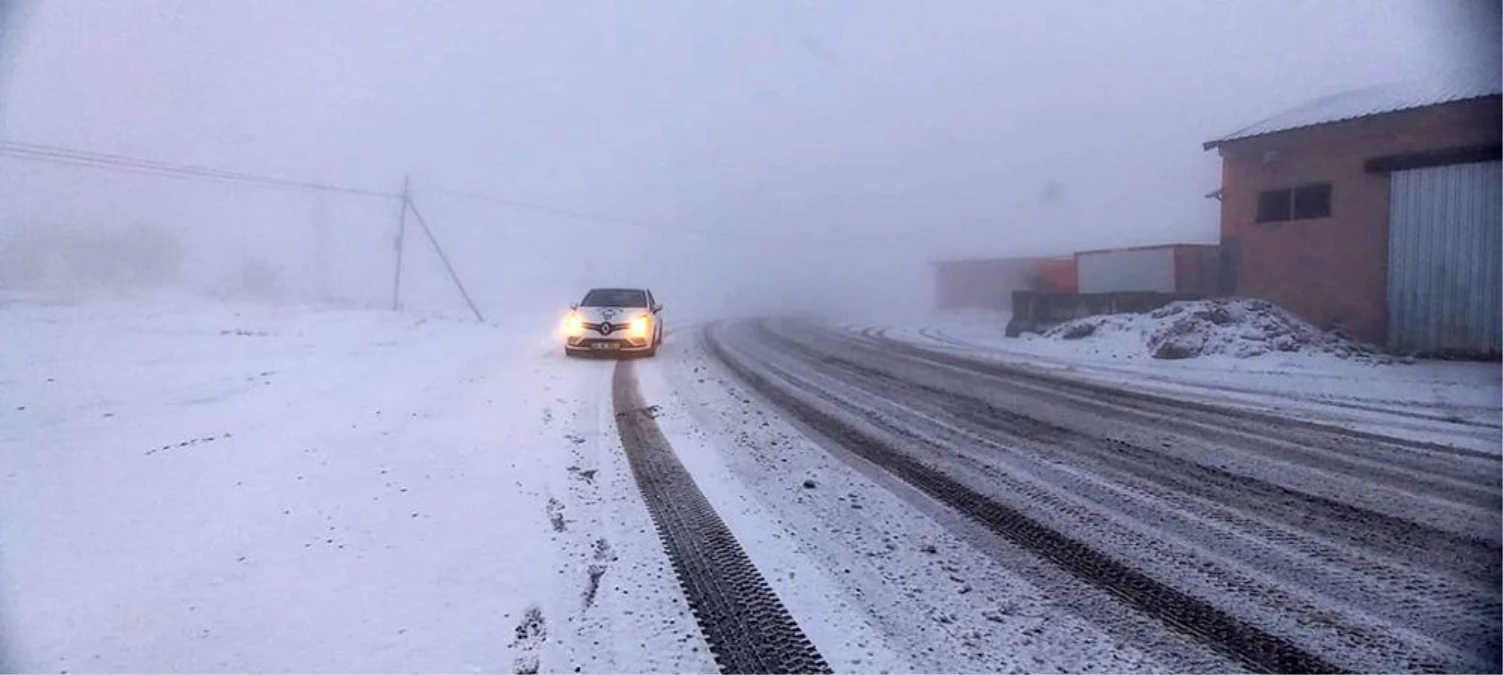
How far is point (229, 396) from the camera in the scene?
8.68m

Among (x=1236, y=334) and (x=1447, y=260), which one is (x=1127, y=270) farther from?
(x=1447, y=260)

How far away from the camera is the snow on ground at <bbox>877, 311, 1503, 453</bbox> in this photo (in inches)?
324

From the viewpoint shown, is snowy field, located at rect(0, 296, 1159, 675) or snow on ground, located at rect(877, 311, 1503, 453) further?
snow on ground, located at rect(877, 311, 1503, 453)

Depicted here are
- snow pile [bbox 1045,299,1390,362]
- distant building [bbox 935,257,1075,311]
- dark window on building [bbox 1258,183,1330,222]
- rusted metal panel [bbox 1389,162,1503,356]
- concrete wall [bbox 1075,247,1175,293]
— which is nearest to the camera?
rusted metal panel [bbox 1389,162,1503,356]

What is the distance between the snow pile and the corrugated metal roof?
16.0 ft

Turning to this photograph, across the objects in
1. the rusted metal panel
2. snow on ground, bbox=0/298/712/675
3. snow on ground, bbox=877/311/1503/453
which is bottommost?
snow on ground, bbox=0/298/712/675

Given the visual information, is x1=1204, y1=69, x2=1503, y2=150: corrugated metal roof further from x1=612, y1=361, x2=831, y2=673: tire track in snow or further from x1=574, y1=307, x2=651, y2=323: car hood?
x1=612, y1=361, x2=831, y2=673: tire track in snow

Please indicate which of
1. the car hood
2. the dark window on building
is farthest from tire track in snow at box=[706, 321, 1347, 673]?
the dark window on building

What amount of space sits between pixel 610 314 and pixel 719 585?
1122cm

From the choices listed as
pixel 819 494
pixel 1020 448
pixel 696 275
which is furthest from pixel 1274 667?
pixel 696 275

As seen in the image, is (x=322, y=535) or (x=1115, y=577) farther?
(x=322, y=535)

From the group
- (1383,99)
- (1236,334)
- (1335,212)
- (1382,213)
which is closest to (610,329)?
(1236,334)

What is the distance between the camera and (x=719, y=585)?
346 cm

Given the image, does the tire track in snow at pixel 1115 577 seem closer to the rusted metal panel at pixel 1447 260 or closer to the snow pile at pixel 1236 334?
the snow pile at pixel 1236 334
